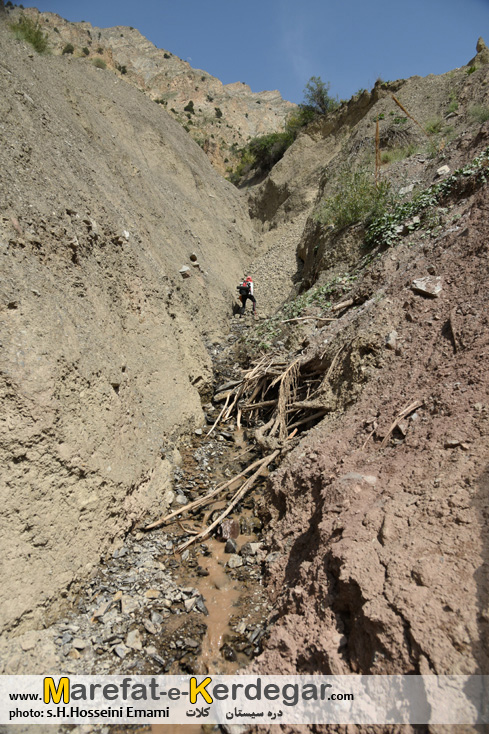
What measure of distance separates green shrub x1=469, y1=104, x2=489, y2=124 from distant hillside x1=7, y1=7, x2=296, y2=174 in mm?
20920

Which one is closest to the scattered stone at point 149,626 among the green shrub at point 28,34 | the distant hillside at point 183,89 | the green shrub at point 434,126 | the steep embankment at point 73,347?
the steep embankment at point 73,347

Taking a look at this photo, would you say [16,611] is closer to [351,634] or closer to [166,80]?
[351,634]

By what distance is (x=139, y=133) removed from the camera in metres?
11.7

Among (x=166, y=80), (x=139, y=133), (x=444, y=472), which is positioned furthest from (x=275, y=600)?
(x=166, y=80)

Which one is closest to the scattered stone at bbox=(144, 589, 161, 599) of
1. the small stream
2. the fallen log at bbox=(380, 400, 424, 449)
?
the small stream

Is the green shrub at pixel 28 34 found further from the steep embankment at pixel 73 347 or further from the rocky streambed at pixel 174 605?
the rocky streambed at pixel 174 605

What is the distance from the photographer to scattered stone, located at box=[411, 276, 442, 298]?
15.6 feet

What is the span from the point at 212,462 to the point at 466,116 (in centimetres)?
1006

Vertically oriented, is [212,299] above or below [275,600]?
above

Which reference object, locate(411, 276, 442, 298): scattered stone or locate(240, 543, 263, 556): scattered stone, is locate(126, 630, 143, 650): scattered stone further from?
locate(411, 276, 442, 298): scattered stone

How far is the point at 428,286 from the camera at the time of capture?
486cm

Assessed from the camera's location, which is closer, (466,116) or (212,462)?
(212,462)

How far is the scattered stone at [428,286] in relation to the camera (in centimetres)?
476

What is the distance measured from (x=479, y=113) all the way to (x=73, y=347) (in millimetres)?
9413
